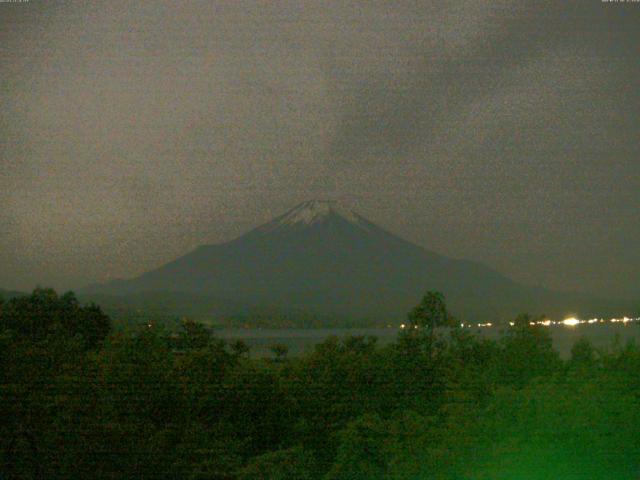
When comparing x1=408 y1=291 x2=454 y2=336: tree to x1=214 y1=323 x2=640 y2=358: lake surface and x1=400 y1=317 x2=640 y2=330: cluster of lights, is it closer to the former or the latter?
x1=400 y1=317 x2=640 y2=330: cluster of lights

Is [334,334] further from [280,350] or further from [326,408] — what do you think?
[326,408]

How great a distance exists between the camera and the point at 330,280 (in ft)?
48.8

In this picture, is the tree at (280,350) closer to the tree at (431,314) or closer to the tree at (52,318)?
the tree at (431,314)

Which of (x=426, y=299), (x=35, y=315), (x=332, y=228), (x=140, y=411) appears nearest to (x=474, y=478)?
(x=140, y=411)

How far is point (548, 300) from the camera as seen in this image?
31.6ft

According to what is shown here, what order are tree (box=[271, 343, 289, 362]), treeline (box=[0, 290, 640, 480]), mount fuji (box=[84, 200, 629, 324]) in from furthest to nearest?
mount fuji (box=[84, 200, 629, 324]) < tree (box=[271, 343, 289, 362]) < treeline (box=[0, 290, 640, 480])

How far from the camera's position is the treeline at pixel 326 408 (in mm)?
2436

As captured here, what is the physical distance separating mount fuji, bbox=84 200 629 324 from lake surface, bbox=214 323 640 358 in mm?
699

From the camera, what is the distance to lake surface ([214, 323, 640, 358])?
4.64 metres

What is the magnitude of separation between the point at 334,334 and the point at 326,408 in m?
1.21

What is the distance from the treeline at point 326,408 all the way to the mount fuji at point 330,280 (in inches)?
79.6

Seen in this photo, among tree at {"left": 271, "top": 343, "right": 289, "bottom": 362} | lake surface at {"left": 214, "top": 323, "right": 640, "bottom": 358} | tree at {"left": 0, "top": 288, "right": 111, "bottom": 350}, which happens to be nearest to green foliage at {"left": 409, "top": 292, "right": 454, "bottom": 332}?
lake surface at {"left": 214, "top": 323, "right": 640, "bottom": 358}

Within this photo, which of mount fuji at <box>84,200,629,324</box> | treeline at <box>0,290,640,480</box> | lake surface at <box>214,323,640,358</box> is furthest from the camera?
mount fuji at <box>84,200,629,324</box>

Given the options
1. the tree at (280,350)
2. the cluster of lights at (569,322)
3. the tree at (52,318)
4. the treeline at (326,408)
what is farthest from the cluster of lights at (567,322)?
the tree at (52,318)
